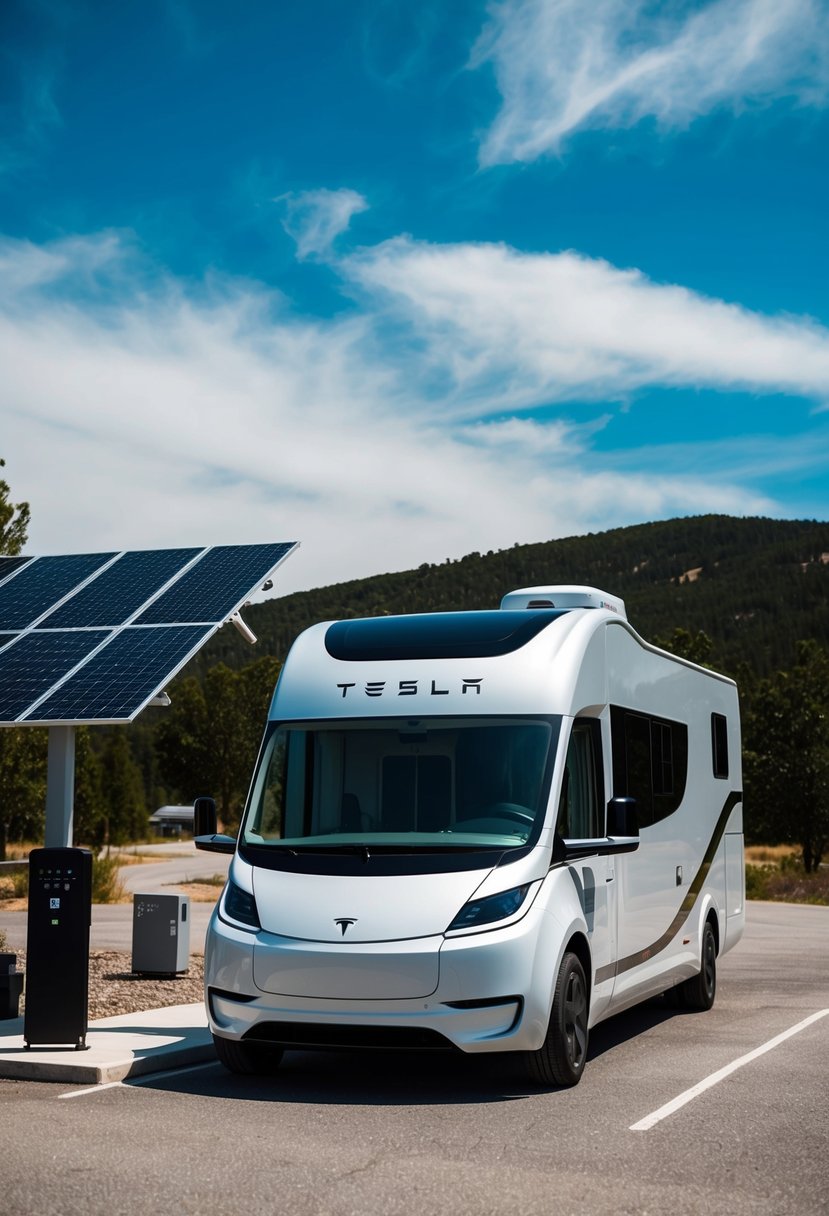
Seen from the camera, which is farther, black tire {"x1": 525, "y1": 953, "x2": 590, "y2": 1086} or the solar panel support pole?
the solar panel support pole

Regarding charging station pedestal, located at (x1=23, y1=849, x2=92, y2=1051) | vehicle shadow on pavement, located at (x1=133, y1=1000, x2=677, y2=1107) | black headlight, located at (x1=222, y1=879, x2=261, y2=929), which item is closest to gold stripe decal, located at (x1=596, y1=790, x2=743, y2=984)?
vehicle shadow on pavement, located at (x1=133, y1=1000, x2=677, y2=1107)

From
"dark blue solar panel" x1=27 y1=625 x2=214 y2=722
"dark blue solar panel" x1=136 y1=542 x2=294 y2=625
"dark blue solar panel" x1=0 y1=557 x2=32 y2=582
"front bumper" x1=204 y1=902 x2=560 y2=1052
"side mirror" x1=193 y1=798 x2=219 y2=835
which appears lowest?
"front bumper" x1=204 y1=902 x2=560 y2=1052

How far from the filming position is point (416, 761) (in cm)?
973

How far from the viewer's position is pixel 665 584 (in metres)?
140

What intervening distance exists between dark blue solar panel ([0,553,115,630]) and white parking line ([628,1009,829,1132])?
9301 mm

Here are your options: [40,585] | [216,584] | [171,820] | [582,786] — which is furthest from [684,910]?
[171,820]

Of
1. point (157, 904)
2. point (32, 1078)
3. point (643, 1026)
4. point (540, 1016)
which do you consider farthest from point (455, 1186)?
point (157, 904)

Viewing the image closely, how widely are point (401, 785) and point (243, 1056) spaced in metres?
2.03

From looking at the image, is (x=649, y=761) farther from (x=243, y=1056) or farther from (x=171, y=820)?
(x=171, y=820)

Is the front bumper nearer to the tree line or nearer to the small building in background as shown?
the tree line

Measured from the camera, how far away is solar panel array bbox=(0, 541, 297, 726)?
44.0 ft

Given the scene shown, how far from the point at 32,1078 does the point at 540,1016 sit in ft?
10.7

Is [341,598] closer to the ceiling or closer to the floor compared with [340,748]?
closer to the ceiling

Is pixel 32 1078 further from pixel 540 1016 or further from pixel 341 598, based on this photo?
pixel 341 598
